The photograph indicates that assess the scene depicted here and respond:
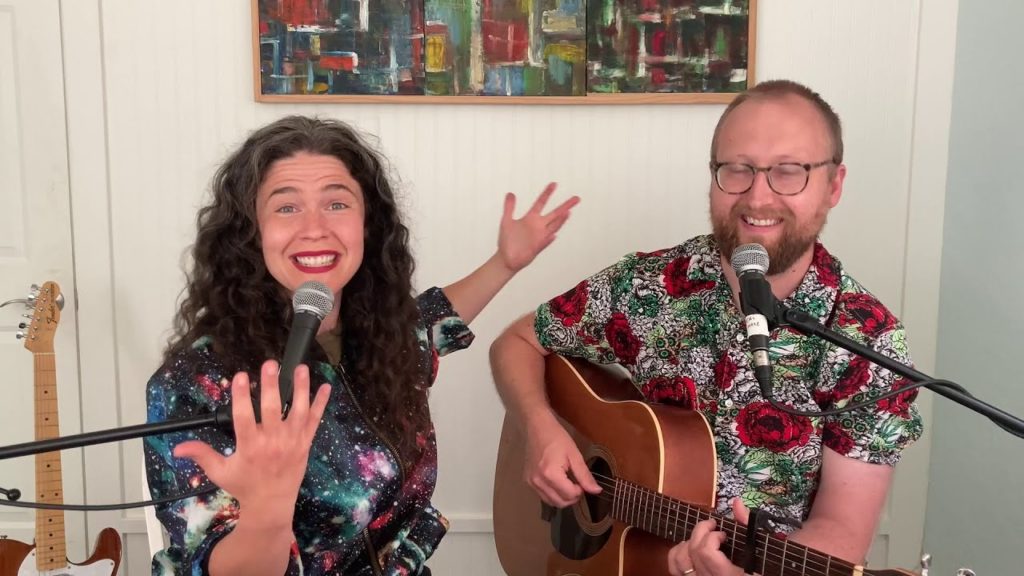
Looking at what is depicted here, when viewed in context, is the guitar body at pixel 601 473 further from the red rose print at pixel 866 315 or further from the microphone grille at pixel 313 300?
the microphone grille at pixel 313 300

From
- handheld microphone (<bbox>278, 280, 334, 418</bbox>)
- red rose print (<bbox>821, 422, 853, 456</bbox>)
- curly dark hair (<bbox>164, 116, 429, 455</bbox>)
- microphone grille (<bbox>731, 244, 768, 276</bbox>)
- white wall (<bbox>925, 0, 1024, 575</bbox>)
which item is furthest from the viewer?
white wall (<bbox>925, 0, 1024, 575</bbox>)

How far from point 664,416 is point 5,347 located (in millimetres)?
2033

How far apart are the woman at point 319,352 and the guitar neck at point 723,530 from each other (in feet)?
1.30

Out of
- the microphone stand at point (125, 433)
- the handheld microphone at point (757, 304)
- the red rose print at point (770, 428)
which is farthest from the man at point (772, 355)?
the microphone stand at point (125, 433)

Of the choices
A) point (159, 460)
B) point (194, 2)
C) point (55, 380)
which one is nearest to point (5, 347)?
point (55, 380)

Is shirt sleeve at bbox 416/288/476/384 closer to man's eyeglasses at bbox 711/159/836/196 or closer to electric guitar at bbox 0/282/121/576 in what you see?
man's eyeglasses at bbox 711/159/836/196

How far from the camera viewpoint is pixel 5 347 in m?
2.63

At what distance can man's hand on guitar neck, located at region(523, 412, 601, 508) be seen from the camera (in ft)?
6.41

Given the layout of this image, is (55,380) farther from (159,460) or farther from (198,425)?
(198,425)

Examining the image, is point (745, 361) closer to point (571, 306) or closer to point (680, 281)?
point (680, 281)

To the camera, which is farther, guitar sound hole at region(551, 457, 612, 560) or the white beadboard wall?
the white beadboard wall

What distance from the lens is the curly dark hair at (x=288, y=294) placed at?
1591mm

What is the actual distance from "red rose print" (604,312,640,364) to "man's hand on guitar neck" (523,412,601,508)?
23cm

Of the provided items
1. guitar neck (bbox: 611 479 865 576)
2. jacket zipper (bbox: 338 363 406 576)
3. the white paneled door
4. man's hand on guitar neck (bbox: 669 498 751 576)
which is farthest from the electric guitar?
man's hand on guitar neck (bbox: 669 498 751 576)
